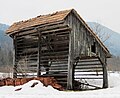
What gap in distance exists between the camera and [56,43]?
2117 cm

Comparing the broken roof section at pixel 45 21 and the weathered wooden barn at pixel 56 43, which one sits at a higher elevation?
the broken roof section at pixel 45 21

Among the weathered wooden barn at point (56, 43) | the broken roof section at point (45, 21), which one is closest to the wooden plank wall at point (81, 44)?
the weathered wooden barn at point (56, 43)

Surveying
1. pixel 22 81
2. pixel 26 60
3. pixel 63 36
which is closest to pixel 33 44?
pixel 26 60

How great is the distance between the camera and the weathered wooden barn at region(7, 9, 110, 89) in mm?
18828

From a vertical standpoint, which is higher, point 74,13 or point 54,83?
point 74,13

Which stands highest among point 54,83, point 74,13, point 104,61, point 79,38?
point 74,13

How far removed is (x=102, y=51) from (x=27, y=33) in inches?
216

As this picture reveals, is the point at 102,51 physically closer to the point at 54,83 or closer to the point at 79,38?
the point at 79,38

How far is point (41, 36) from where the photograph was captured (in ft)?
67.5

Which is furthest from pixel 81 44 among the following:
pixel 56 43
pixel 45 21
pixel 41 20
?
pixel 41 20

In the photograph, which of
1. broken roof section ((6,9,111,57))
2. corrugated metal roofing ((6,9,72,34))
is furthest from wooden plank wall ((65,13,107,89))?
corrugated metal roofing ((6,9,72,34))

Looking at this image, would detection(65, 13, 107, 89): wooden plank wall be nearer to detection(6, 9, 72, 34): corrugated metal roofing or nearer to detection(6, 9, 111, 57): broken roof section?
detection(6, 9, 111, 57): broken roof section

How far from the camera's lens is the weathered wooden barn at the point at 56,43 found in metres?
18.8

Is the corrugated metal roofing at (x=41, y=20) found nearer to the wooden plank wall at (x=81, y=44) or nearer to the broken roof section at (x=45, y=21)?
the broken roof section at (x=45, y=21)
